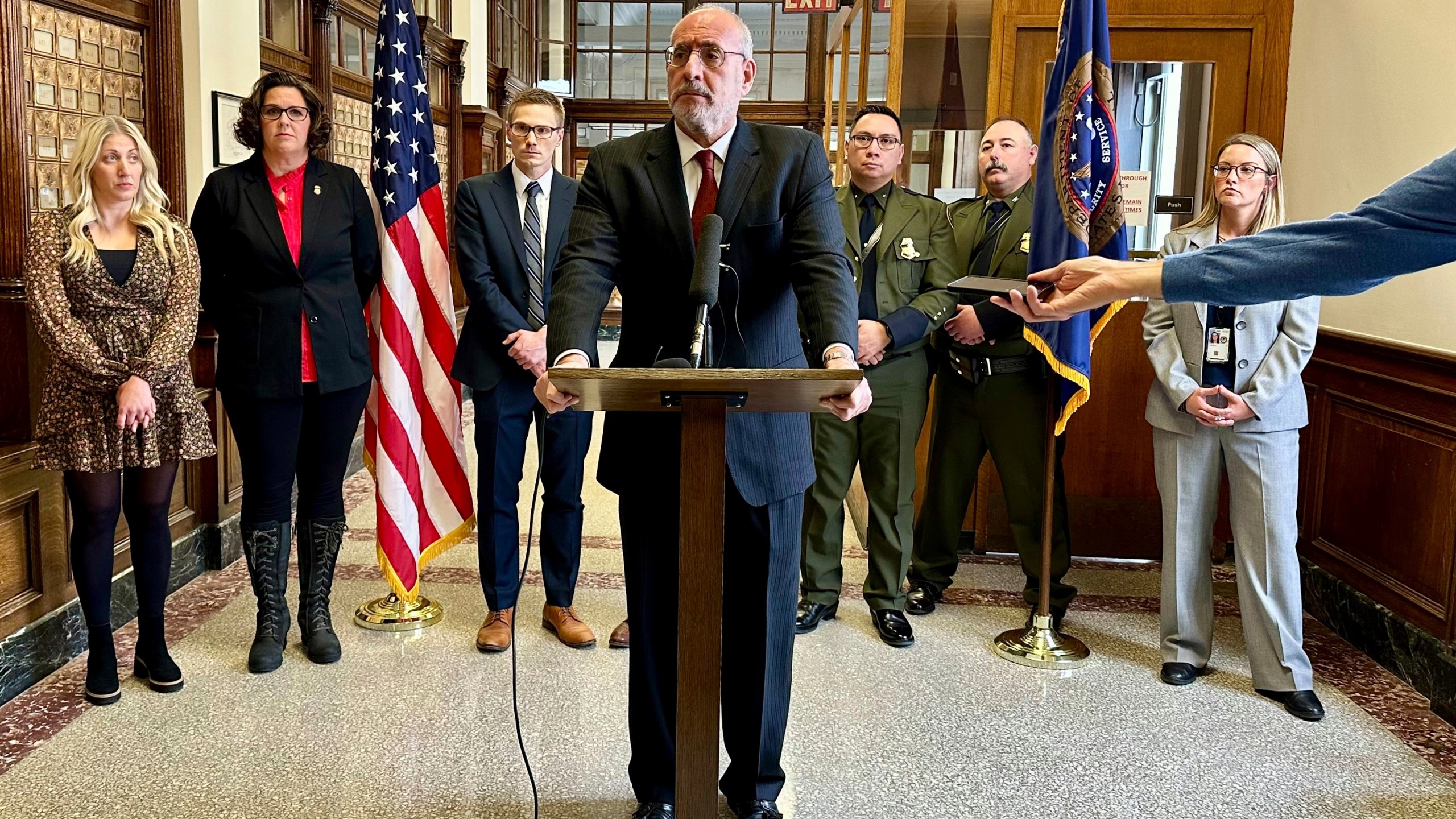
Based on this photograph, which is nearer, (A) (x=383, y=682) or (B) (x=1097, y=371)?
(A) (x=383, y=682)

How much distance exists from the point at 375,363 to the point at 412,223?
49 centimetres

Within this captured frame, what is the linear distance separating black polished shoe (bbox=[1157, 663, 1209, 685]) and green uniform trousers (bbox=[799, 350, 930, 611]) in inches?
33.6

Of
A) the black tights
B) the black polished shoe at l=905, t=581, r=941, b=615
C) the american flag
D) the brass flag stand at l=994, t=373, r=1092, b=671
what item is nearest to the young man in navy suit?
the american flag

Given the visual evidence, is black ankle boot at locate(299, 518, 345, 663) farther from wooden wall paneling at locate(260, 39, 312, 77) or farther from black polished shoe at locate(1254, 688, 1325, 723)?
black polished shoe at locate(1254, 688, 1325, 723)

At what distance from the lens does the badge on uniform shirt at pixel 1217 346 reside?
3.51 metres

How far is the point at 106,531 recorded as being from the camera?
324cm

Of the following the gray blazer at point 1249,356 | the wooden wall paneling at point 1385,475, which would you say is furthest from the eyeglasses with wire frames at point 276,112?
the wooden wall paneling at point 1385,475

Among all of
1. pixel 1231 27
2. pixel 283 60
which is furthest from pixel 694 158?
pixel 283 60

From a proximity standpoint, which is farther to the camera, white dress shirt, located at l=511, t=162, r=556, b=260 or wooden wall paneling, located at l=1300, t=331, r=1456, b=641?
white dress shirt, located at l=511, t=162, r=556, b=260

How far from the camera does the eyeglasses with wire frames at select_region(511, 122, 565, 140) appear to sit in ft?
12.1

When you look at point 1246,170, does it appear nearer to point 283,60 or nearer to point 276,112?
point 276,112

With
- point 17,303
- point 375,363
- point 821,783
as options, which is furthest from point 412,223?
point 821,783

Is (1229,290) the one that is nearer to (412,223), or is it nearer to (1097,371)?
(412,223)

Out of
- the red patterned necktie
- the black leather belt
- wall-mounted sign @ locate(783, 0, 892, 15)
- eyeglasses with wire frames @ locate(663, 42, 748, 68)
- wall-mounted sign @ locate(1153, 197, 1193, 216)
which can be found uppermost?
wall-mounted sign @ locate(783, 0, 892, 15)
